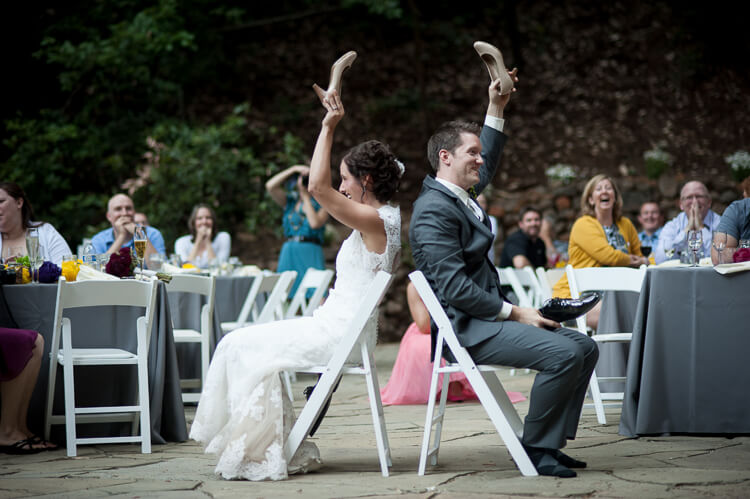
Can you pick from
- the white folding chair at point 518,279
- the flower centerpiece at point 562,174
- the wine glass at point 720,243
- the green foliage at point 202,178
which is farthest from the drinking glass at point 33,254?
the flower centerpiece at point 562,174

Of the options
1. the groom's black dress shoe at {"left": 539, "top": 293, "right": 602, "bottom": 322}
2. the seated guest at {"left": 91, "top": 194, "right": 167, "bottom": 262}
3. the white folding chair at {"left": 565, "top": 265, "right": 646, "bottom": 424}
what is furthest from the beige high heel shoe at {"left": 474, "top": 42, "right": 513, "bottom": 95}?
the seated guest at {"left": 91, "top": 194, "right": 167, "bottom": 262}

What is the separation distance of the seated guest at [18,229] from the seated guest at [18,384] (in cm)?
87

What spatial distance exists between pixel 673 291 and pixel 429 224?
4.77 feet

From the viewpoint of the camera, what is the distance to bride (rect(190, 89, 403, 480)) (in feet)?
11.0

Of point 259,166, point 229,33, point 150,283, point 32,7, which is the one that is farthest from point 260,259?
point 150,283

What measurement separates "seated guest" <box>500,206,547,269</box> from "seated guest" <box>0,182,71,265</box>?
4642 mm

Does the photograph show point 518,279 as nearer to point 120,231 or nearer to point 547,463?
point 120,231

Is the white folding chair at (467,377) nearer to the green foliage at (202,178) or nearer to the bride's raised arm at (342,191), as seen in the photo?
the bride's raised arm at (342,191)

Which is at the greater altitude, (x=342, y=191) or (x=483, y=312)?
(x=342, y=191)

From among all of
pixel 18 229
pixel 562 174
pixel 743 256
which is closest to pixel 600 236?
pixel 743 256

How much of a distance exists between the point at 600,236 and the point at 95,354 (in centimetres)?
314

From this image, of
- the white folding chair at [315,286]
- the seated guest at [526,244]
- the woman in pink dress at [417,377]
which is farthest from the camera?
the seated guest at [526,244]

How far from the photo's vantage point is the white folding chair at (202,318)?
5095 millimetres

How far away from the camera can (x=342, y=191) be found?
3682 millimetres
